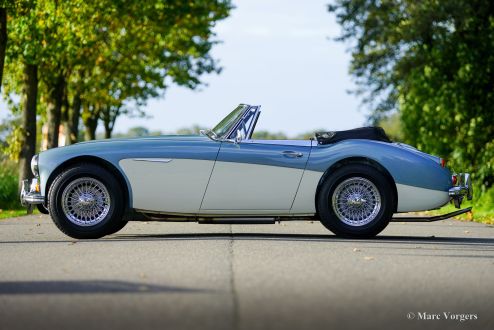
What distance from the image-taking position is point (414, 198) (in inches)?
468

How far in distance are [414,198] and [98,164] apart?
12.2 feet

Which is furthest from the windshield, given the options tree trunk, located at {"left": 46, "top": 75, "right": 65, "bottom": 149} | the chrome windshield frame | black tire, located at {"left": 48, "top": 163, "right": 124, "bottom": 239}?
tree trunk, located at {"left": 46, "top": 75, "right": 65, "bottom": 149}

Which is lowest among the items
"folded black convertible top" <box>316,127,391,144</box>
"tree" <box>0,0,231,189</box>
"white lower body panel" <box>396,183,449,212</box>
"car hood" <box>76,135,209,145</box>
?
"white lower body panel" <box>396,183,449,212</box>

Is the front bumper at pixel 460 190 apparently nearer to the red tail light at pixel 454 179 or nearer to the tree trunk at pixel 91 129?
the red tail light at pixel 454 179

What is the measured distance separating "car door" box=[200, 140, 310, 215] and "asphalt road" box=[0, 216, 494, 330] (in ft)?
1.45

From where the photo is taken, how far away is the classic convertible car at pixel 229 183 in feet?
38.4

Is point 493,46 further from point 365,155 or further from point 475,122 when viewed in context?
point 365,155

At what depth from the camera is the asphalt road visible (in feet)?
20.2

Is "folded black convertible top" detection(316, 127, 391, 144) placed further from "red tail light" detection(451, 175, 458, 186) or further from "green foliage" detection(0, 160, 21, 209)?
"green foliage" detection(0, 160, 21, 209)

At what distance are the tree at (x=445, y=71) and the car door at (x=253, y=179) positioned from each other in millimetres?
12596

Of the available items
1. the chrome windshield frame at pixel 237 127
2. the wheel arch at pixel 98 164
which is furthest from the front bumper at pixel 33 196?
the chrome windshield frame at pixel 237 127

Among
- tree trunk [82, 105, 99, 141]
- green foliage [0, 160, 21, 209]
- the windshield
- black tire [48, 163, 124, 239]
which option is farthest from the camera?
tree trunk [82, 105, 99, 141]

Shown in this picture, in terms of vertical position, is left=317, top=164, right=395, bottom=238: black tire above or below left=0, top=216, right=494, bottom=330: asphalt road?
above

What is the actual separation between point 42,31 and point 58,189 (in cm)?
1529
